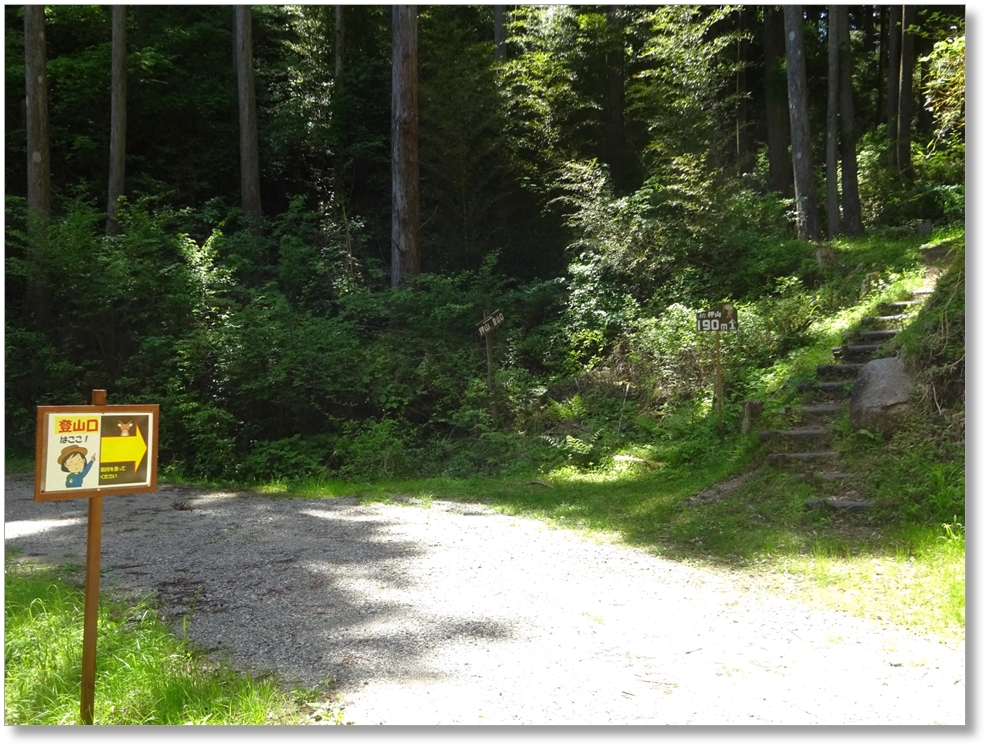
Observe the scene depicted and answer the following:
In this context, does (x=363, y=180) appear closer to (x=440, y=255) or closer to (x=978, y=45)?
(x=440, y=255)

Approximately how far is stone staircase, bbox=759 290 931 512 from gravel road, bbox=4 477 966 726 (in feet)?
5.71

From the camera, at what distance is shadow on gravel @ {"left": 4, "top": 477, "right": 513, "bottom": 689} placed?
395 cm

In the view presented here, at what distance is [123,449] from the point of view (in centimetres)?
315

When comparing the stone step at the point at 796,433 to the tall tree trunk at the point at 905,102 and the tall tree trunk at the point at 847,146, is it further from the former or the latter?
the tall tree trunk at the point at 905,102

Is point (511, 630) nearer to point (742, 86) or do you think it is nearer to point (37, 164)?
point (37, 164)

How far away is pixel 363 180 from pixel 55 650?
1426 cm

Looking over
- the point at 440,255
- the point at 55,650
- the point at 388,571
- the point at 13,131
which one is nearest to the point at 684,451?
the point at 388,571

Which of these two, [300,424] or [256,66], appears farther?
[256,66]

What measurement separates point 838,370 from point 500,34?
39.1 ft

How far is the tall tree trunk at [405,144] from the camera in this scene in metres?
13.0

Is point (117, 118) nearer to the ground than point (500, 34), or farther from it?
nearer to the ground

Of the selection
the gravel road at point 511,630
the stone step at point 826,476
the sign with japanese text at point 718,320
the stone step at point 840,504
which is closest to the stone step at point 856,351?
the sign with japanese text at point 718,320

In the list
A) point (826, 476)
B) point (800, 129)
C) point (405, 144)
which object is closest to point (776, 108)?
point (800, 129)

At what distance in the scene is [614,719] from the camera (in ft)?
10.8
